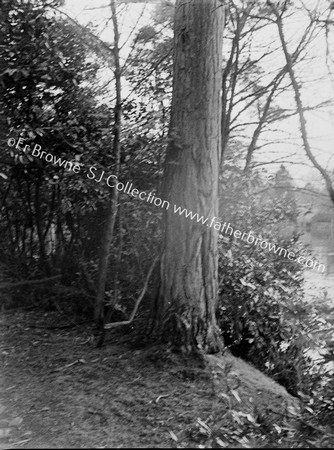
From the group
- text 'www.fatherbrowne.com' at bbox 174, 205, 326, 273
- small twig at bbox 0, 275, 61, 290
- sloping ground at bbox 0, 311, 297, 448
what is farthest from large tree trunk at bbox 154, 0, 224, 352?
small twig at bbox 0, 275, 61, 290

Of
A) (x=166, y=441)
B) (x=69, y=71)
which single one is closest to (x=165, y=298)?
(x=166, y=441)

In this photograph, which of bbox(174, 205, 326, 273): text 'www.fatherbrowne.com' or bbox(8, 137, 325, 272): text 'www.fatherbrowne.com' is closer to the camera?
bbox(174, 205, 326, 273): text 'www.fatherbrowne.com'

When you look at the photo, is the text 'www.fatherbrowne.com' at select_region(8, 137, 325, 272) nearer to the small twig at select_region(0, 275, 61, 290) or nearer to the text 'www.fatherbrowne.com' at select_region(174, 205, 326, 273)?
the text 'www.fatherbrowne.com' at select_region(174, 205, 326, 273)

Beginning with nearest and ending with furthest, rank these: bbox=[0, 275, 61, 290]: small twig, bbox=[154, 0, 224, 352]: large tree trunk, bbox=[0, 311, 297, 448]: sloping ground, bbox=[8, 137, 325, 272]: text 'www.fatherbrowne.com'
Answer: bbox=[0, 311, 297, 448]: sloping ground
bbox=[154, 0, 224, 352]: large tree trunk
bbox=[8, 137, 325, 272]: text 'www.fatherbrowne.com'
bbox=[0, 275, 61, 290]: small twig

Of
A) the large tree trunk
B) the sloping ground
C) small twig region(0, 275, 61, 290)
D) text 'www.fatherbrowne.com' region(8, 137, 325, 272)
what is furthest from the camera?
small twig region(0, 275, 61, 290)

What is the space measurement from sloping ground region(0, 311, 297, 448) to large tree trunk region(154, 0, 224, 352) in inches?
12.6

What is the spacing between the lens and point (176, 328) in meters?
5.15

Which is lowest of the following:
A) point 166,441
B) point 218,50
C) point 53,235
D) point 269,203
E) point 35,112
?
point 166,441

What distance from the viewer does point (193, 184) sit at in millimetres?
5172

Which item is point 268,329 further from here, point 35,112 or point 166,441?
point 35,112

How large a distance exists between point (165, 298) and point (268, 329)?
1444 mm

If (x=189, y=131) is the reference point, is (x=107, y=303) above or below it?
below

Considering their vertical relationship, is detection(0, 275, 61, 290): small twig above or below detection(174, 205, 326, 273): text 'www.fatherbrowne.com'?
below

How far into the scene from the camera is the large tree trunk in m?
5.15
